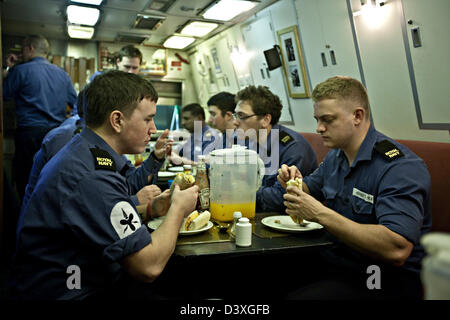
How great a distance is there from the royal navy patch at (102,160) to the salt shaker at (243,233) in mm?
603

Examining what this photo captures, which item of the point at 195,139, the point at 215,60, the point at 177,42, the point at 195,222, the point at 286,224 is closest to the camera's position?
the point at 195,222

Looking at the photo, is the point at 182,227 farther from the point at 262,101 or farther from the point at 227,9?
the point at 227,9

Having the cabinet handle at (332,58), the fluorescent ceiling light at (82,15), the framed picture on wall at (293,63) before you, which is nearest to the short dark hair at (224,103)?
the framed picture on wall at (293,63)

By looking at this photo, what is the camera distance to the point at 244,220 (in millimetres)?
1566

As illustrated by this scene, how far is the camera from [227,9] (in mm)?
5145

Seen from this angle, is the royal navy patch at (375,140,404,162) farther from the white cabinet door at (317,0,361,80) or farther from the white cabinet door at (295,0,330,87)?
the white cabinet door at (295,0,330,87)

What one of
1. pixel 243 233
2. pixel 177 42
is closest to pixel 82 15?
pixel 177 42

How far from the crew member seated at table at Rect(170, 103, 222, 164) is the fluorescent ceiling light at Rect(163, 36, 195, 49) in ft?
8.98

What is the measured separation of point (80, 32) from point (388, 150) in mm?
6506

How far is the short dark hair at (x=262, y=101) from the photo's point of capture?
3.04m

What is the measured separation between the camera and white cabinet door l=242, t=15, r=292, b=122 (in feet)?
16.8

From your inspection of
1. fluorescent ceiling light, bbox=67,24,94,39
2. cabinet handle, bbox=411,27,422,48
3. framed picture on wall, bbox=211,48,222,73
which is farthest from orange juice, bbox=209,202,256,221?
framed picture on wall, bbox=211,48,222,73

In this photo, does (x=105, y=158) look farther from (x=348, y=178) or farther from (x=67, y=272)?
(x=348, y=178)
